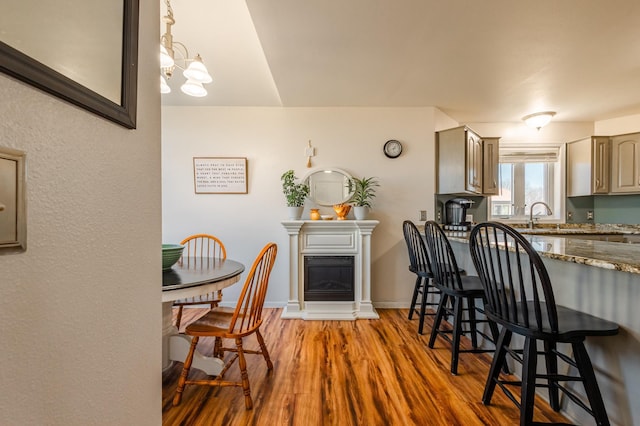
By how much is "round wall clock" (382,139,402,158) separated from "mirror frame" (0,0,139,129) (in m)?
3.03

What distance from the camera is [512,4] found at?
173cm

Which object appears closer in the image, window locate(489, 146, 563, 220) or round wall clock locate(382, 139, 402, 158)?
round wall clock locate(382, 139, 402, 158)

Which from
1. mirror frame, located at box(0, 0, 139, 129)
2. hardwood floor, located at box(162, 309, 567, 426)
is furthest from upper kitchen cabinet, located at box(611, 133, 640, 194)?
mirror frame, located at box(0, 0, 139, 129)

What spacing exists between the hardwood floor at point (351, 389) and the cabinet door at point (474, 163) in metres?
1.82

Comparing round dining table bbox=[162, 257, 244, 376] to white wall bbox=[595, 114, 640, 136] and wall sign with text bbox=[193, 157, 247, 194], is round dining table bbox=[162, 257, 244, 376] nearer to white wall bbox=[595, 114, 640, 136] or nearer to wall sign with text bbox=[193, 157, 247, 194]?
wall sign with text bbox=[193, 157, 247, 194]

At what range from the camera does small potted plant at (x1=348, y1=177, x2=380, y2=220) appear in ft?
10.4

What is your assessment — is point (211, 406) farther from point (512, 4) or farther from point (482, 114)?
point (482, 114)

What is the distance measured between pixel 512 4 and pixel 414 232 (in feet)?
5.62

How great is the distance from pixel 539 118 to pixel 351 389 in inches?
150

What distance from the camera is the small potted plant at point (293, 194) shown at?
316 cm

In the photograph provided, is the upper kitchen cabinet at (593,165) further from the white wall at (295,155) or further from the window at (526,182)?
the white wall at (295,155)

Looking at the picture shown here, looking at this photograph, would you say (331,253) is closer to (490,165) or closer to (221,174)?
(221,174)

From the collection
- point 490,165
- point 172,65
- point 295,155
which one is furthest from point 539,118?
point 172,65

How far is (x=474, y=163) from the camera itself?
133 inches
